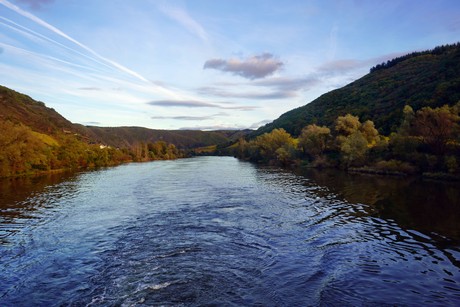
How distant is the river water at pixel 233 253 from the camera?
12.9 metres

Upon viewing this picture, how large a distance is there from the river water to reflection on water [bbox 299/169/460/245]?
199 millimetres

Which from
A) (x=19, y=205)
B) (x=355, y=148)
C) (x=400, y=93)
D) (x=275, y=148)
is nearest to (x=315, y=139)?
(x=355, y=148)

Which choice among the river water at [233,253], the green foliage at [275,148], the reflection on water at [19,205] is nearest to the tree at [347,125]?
the green foliage at [275,148]

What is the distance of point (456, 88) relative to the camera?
3285 inches

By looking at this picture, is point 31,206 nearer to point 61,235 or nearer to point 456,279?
point 61,235

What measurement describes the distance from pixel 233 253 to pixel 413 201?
24.8 m

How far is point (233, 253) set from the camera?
1775cm

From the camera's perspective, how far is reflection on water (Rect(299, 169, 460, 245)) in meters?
23.8

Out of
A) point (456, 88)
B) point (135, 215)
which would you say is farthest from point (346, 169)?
point (135, 215)

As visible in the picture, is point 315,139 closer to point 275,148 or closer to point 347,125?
point 347,125

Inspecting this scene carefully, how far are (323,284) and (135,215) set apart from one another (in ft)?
62.1

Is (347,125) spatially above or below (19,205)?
above

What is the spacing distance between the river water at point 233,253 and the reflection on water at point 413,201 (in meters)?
0.20

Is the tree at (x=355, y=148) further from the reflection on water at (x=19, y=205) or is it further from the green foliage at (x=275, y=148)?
the reflection on water at (x=19, y=205)
